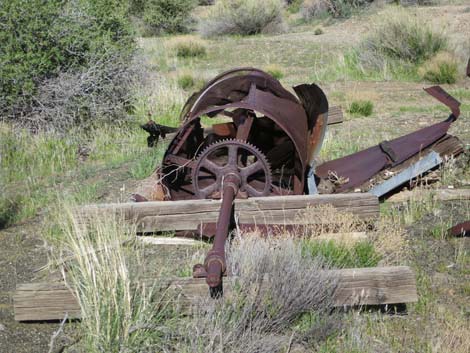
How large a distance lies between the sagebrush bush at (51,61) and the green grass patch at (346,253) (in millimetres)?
5955

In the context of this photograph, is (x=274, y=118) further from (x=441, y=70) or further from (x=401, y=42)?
(x=401, y=42)

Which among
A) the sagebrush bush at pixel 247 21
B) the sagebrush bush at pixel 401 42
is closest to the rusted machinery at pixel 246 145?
the sagebrush bush at pixel 401 42

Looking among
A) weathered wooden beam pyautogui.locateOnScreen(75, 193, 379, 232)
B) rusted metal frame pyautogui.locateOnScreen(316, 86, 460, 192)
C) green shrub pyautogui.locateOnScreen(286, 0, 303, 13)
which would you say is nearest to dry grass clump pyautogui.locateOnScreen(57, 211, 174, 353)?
weathered wooden beam pyautogui.locateOnScreen(75, 193, 379, 232)

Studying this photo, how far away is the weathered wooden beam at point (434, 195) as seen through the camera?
6.66 meters

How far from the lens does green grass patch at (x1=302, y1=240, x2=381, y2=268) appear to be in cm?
495

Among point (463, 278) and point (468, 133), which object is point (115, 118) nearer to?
point (468, 133)

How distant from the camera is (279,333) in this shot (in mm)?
4168

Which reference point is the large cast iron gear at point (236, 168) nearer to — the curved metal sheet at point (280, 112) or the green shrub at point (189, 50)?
the curved metal sheet at point (280, 112)

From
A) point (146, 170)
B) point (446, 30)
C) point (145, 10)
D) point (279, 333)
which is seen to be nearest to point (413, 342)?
point (279, 333)

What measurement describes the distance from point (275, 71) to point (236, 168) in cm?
1017

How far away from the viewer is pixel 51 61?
1027cm

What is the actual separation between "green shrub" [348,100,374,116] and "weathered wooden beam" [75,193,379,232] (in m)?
5.60

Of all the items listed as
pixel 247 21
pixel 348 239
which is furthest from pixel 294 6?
pixel 348 239

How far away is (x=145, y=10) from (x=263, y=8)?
19.6ft
